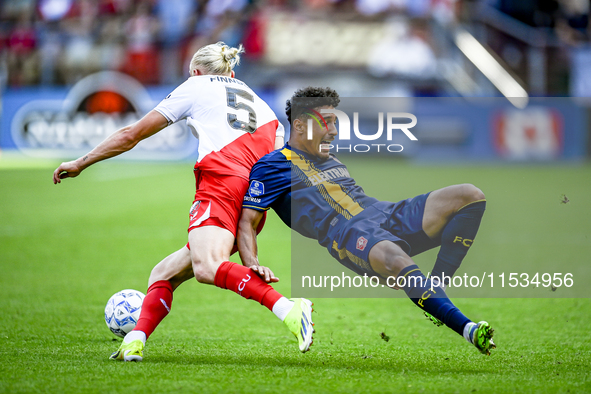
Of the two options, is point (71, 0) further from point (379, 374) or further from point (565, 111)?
point (379, 374)

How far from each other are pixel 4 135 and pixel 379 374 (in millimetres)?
16640

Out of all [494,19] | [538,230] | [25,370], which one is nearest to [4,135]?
[494,19]

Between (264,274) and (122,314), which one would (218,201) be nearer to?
(264,274)

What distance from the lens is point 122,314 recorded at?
13.9 feet

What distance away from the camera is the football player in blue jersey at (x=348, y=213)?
367 cm

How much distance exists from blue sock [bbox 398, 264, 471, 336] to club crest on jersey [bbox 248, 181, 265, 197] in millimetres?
905

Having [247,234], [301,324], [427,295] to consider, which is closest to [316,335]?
[247,234]

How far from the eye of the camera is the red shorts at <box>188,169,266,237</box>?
12.5ft

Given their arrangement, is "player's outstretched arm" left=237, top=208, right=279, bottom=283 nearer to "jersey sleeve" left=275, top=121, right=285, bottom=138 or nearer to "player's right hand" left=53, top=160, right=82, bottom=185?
"jersey sleeve" left=275, top=121, right=285, bottom=138

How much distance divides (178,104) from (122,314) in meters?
1.34

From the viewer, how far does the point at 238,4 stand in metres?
19.5

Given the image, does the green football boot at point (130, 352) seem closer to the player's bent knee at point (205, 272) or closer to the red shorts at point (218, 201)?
the player's bent knee at point (205, 272)

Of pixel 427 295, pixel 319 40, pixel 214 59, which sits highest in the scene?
pixel 319 40

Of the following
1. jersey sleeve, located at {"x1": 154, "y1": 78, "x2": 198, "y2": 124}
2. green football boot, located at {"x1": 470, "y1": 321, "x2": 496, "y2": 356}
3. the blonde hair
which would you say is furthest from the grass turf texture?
jersey sleeve, located at {"x1": 154, "y1": 78, "x2": 198, "y2": 124}
